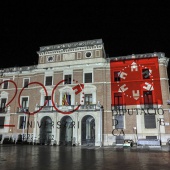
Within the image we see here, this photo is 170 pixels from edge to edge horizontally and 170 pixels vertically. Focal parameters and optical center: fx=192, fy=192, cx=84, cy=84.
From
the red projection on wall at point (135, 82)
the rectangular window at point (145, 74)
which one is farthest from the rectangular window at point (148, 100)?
the rectangular window at point (145, 74)

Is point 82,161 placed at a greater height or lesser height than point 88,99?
lesser

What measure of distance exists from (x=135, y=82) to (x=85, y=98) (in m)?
9.40

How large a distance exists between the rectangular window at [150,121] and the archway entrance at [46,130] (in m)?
17.1

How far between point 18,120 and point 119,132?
1959 centimetres

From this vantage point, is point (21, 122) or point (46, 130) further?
point (21, 122)

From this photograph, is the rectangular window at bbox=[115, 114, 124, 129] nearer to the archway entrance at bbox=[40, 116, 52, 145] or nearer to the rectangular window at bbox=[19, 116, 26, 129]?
the archway entrance at bbox=[40, 116, 52, 145]

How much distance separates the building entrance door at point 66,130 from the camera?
34150 millimetres

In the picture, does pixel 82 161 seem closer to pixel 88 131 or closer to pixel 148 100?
pixel 148 100

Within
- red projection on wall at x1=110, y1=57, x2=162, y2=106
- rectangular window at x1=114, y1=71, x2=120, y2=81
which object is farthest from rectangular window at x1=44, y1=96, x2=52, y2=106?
rectangular window at x1=114, y1=71, x2=120, y2=81

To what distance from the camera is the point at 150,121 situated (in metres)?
31.6

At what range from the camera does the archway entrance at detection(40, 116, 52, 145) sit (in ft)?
114

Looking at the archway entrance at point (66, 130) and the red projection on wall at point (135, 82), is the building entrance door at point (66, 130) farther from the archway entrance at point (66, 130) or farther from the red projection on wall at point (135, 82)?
the red projection on wall at point (135, 82)

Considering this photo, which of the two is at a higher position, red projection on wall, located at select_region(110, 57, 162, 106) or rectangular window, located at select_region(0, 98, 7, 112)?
red projection on wall, located at select_region(110, 57, 162, 106)

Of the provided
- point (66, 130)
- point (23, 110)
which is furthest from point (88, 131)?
point (23, 110)
